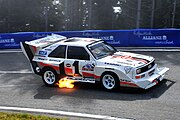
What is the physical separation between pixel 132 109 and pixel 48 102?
2681mm

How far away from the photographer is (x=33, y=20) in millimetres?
34562

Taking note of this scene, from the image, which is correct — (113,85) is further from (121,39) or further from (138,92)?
(121,39)

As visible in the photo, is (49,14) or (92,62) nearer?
(92,62)

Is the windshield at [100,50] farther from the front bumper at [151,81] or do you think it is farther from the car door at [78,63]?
the front bumper at [151,81]

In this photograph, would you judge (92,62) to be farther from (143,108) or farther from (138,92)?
(143,108)

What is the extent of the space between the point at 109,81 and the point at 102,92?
17.0 inches

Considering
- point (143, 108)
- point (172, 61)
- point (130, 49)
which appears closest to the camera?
point (143, 108)

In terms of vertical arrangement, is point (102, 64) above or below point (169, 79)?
above

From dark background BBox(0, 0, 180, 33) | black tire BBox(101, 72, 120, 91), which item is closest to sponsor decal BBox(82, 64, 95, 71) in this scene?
black tire BBox(101, 72, 120, 91)

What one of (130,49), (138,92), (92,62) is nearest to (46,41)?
(92,62)

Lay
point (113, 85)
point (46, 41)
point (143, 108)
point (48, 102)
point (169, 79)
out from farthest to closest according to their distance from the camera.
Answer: point (46, 41) < point (169, 79) < point (113, 85) < point (48, 102) < point (143, 108)

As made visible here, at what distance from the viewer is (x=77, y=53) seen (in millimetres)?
11242

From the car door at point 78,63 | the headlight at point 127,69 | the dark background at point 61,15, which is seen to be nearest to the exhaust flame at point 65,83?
the car door at point 78,63

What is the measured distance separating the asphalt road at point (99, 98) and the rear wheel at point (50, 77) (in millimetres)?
229
